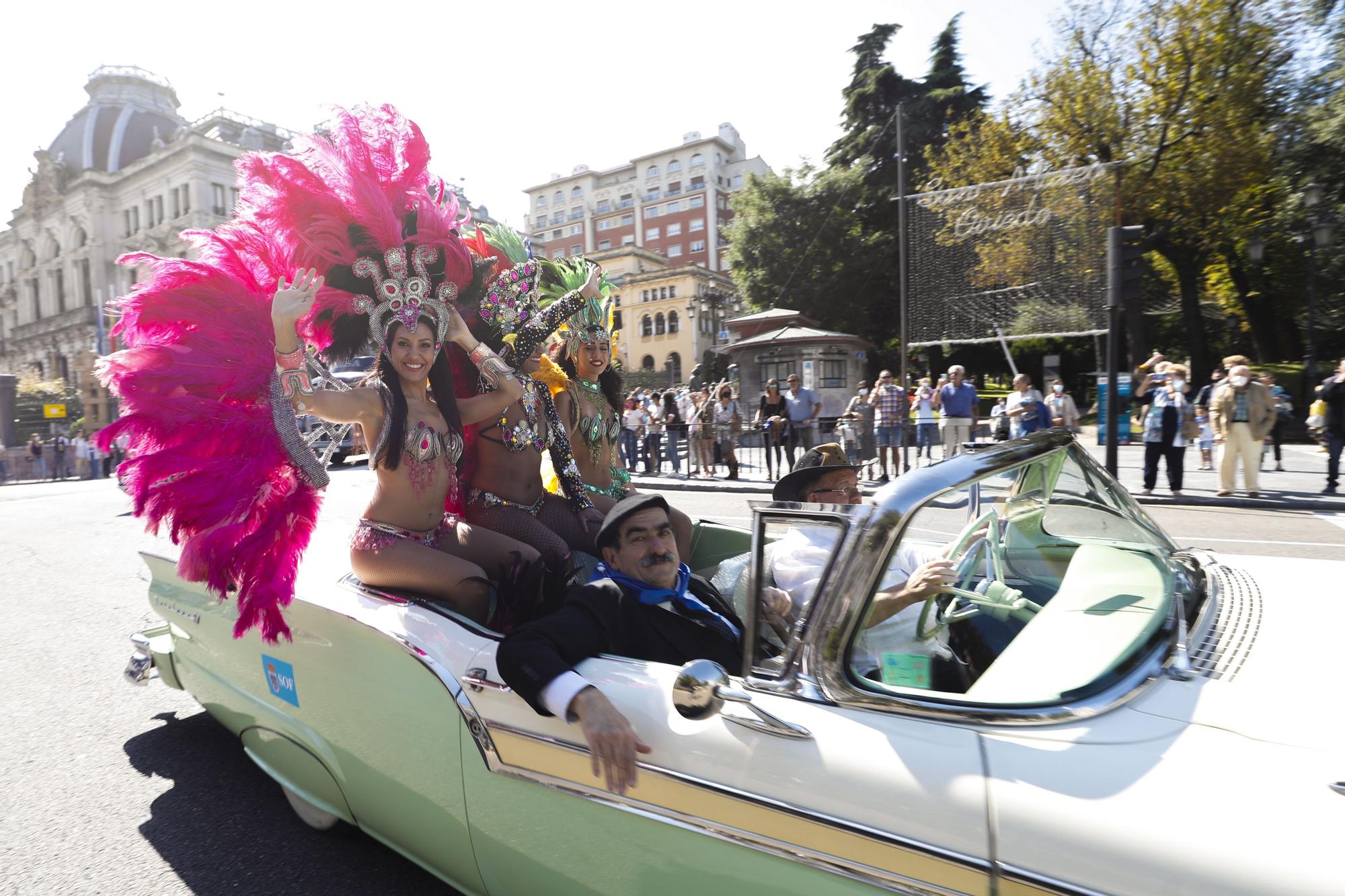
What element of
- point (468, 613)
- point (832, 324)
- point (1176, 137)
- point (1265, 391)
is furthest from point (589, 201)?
point (468, 613)

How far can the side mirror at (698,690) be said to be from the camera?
58.9 inches

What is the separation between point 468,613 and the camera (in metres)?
2.46

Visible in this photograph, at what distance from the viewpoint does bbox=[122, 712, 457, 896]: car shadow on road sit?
2387 millimetres

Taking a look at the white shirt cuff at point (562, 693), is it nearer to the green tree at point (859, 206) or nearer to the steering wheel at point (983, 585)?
the steering wheel at point (983, 585)

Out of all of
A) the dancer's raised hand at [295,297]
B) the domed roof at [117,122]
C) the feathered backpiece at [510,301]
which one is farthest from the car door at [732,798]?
the domed roof at [117,122]

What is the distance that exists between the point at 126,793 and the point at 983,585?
3190mm

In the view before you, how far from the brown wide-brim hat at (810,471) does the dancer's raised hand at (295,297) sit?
64.6 inches

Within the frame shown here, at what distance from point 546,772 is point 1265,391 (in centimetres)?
1019

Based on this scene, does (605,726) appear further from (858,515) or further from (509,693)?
(858,515)

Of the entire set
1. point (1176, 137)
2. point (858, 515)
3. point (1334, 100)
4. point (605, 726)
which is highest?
point (1334, 100)

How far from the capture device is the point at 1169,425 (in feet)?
30.0

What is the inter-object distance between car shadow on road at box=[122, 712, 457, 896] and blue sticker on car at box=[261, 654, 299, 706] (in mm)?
522

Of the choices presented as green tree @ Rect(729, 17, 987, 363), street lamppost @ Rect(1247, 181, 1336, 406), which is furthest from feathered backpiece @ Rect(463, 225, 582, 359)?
green tree @ Rect(729, 17, 987, 363)

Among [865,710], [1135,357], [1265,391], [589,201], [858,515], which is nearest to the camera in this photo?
[865,710]
